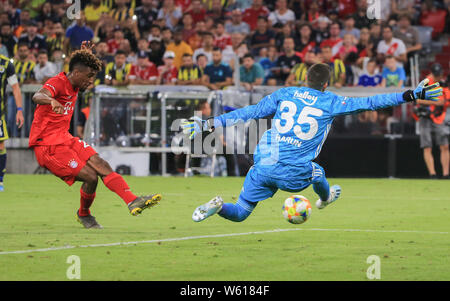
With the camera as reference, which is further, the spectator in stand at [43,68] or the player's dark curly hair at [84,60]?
the spectator in stand at [43,68]

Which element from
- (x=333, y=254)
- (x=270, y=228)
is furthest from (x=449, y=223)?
(x=333, y=254)

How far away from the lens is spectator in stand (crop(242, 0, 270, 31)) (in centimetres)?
2303

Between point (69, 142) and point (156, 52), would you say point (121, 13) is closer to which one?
point (156, 52)

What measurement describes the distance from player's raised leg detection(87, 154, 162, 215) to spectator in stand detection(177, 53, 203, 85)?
417 inches

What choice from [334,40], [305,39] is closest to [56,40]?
[305,39]

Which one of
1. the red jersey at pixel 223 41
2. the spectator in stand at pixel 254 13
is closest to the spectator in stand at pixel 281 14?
the spectator in stand at pixel 254 13

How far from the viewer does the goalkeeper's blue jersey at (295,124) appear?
8.67 meters

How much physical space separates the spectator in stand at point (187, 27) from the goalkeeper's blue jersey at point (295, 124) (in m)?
13.6

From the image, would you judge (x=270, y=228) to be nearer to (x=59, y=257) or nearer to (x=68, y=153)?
(x=68, y=153)

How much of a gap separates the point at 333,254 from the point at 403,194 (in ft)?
25.8

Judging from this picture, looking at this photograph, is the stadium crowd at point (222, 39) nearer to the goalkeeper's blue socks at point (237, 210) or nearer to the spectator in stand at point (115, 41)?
the spectator in stand at point (115, 41)

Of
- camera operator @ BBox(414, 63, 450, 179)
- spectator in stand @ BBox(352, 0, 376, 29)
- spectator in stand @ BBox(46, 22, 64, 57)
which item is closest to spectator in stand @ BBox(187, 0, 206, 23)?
spectator in stand @ BBox(46, 22, 64, 57)

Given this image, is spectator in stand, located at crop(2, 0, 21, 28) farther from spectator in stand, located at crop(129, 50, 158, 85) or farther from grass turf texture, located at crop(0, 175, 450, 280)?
grass turf texture, located at crop(0, 175, 450, 280)

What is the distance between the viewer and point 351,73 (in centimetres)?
2009
